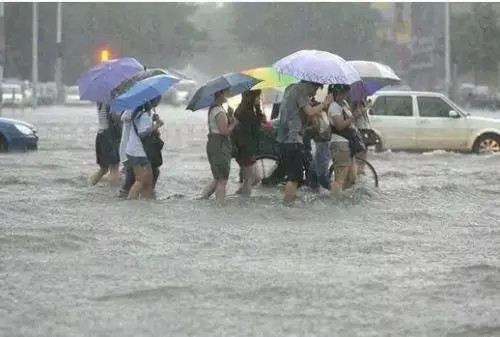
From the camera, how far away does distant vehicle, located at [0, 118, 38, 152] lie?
20.3 metres

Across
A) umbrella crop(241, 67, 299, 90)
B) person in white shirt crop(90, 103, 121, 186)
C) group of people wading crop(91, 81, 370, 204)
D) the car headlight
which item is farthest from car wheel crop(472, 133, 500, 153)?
person in white shirt crop(90, 103, 121, 186)

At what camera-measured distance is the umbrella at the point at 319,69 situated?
10977mm

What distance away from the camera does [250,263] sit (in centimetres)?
816

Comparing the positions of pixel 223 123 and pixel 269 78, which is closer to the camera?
pixel 223 123

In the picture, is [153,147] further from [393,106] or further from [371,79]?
[393,106]

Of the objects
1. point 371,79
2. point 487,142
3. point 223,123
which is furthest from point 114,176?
point 487,142

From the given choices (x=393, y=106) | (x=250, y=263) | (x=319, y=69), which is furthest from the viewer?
(x=393, y=106)

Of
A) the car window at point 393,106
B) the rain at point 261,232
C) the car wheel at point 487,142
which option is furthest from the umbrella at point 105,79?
the car wheel at point 487,142

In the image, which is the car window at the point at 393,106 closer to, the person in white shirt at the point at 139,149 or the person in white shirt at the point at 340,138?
the person in white shirt at the point at 340,138

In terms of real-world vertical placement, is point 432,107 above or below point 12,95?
below

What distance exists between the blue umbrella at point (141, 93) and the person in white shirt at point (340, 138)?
1.88 meters

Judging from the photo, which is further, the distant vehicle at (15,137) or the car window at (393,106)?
the car window at (393,106)

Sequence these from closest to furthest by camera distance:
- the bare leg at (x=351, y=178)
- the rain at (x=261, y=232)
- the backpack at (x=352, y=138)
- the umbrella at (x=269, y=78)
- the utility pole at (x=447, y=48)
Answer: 1. the rain at (x=261, y=232)
2. the backpack at (x=352, y=138)
3. the umbrella at (x=269, y=78)
4. the bare leg at (x=351, y=178)
5. the utility pole at (x=447, y=48)

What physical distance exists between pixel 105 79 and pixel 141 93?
5.41 ft
